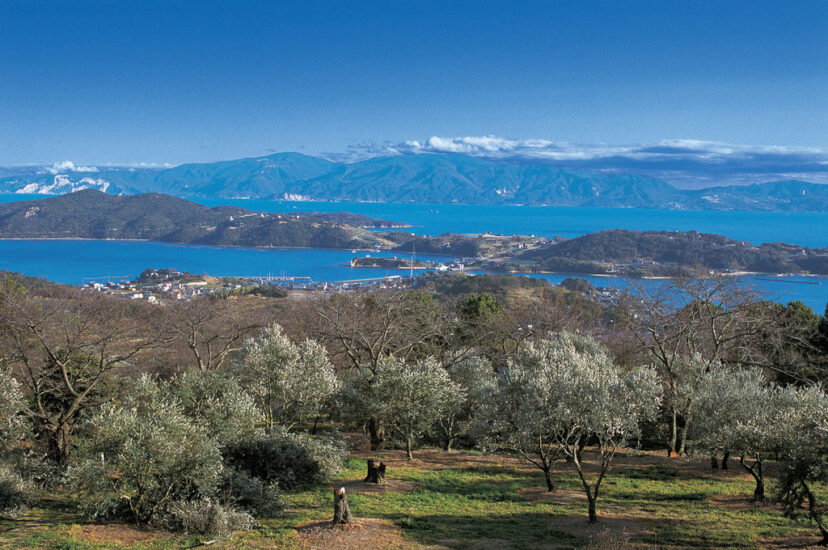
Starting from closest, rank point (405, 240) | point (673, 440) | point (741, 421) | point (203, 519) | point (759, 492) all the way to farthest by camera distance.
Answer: point (203, 519) < point (759, 492) < point (741, 421) < point (673, 440) < point (405, 240)

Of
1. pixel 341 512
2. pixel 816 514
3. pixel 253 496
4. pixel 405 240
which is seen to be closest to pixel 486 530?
pixel 341 512

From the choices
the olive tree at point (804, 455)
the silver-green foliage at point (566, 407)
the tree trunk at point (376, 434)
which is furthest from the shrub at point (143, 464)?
the olive tree at point (804, 455)

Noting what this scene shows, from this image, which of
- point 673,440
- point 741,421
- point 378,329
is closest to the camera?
point 741,421

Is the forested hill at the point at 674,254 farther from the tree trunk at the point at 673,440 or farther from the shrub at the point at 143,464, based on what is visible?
the shrub at the point at 143,464

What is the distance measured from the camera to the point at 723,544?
37.8ft

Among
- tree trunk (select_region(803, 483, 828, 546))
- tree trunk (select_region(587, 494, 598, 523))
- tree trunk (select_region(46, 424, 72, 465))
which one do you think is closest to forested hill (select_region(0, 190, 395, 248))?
tree trunk (select_region(46, 424, 72, 465))

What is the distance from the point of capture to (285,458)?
15.8 metres

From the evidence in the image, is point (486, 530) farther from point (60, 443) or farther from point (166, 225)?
point (166, 225)

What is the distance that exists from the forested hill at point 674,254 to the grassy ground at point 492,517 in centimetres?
5625

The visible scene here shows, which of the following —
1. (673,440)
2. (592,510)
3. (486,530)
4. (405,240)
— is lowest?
(673,440)

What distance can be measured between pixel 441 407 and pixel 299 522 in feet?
22.9

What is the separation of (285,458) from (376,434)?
5906 millimetres

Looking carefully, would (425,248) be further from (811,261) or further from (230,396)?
(230,396)

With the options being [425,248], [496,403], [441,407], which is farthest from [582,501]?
[425,248]
